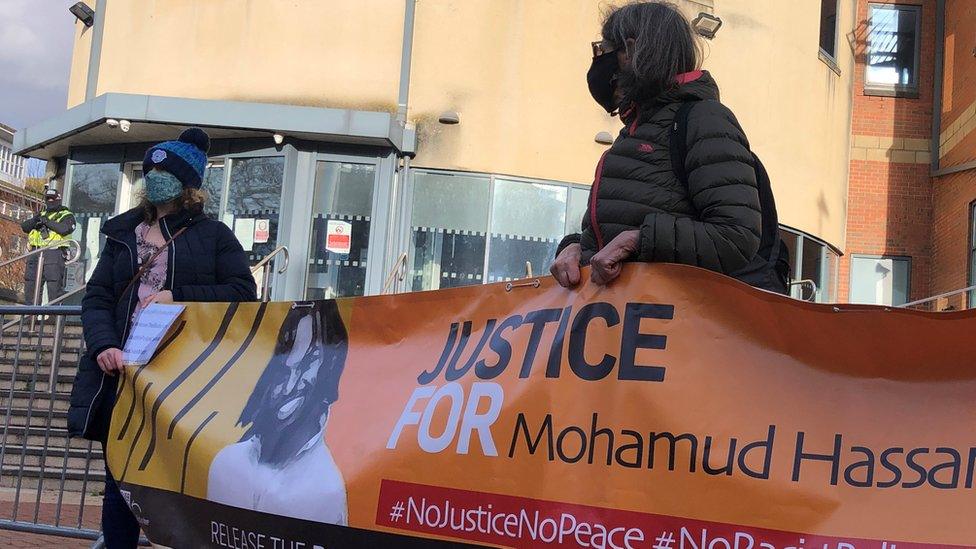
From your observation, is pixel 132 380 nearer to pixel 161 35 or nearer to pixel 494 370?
pixel 494 370

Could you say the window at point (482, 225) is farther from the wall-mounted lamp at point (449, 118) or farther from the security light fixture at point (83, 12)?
the security light fixture at point (83, 12)

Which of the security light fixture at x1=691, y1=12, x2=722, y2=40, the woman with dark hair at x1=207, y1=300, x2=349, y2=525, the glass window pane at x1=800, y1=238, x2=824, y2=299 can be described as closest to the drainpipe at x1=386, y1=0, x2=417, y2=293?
the security light fixture at x1=691, y1=12, x2=722, y2=40

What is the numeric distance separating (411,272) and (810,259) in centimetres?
705

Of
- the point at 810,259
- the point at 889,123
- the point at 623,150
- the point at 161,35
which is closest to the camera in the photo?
the point at 623,150

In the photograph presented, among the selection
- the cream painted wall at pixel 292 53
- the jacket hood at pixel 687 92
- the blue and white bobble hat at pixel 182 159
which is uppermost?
the cream painted wall at pixel 292 53

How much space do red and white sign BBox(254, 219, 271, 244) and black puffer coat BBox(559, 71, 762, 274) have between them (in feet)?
34.2

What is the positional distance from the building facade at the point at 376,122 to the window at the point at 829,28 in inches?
149

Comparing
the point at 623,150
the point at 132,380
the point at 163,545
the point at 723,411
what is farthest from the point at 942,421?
the point at 132,380

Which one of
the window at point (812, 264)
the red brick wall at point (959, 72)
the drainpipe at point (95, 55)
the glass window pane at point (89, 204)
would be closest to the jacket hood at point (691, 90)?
the window at point (812, 264)

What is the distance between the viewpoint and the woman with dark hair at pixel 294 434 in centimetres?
336

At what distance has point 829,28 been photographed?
17.0 metres

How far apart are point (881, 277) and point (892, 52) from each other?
4134mm

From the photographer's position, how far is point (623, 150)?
2.98 m

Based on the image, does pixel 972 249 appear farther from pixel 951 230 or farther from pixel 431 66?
pixel 431 66
